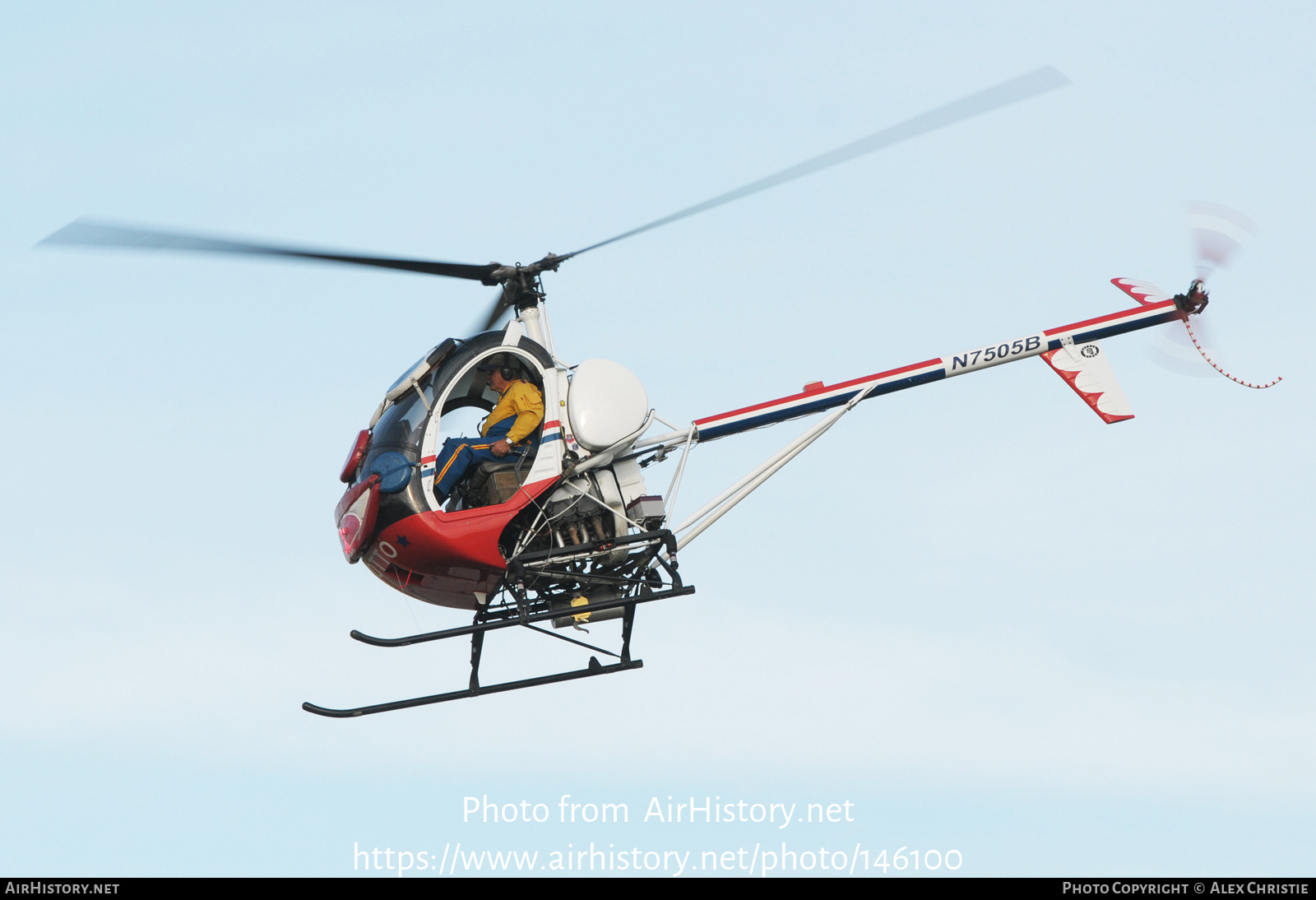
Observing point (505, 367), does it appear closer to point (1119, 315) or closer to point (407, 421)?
point (407, 421)

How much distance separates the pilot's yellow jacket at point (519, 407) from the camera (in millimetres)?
16016

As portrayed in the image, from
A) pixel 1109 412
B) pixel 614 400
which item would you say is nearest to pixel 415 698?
pixel 614 400

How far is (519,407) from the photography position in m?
16.1

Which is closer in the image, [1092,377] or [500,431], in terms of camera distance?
[500,431]

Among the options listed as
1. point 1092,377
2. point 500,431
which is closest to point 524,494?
point 500,431

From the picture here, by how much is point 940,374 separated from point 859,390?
1029mm

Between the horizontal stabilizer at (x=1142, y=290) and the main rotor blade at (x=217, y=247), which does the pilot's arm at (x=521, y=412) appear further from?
the horizontal stabilizer at (x=1142, y=290)

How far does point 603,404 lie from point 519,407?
88cm

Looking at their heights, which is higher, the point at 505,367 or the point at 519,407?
the point at 505,367

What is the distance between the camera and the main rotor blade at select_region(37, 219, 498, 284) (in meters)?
13.8

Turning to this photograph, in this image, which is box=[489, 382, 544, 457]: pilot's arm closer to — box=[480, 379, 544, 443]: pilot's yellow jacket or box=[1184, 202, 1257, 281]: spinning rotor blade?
box=[480, 379, 544, 443]: pilot's yellow jacket

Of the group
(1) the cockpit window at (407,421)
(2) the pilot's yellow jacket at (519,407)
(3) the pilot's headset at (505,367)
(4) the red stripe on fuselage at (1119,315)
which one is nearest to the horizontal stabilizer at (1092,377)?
(4) the red stripe on fuselage at (1119,315)

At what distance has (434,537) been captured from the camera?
15344mm

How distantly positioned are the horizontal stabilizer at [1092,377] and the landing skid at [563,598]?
17.1ft
